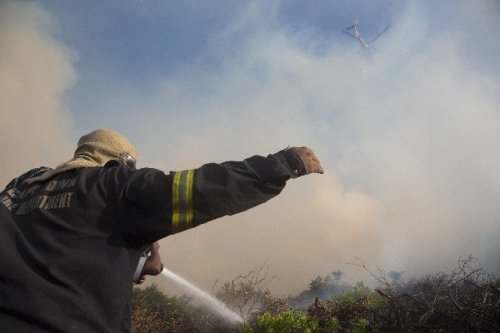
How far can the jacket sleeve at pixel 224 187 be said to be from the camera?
2164 mm

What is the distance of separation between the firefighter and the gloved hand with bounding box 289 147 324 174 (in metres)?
0.04

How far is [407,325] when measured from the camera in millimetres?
3273

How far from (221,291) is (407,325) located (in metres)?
6.40

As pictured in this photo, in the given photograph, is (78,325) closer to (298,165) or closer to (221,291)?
(298,165)

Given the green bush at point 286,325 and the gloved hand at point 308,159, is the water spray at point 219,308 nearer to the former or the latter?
the green bush at point 286,325

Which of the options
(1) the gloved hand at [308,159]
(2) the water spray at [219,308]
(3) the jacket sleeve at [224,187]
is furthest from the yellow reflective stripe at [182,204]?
(2) the water spray at [219,308]

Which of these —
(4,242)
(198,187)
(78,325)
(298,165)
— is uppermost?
(298,165)

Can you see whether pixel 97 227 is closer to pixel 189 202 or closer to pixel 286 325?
pixel 189 202

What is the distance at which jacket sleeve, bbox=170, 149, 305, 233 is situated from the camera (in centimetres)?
216

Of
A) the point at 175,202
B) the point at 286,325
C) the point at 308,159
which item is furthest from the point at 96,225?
the point at 286,325

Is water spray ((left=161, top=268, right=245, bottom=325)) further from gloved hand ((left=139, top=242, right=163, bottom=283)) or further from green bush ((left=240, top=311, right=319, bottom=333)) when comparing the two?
gloved hand ((left=139, top=242, right=163, bottom=283))

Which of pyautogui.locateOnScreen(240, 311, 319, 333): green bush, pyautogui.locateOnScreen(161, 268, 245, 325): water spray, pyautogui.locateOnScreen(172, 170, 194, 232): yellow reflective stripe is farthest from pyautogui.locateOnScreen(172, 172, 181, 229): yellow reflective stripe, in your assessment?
pyautogui.locateOnScreen(161, 268, 245, 325): water spray

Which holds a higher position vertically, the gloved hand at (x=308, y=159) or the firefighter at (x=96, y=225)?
the gloved hand at (x=308, y=159)

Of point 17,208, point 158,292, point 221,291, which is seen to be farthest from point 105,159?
point 158,292
